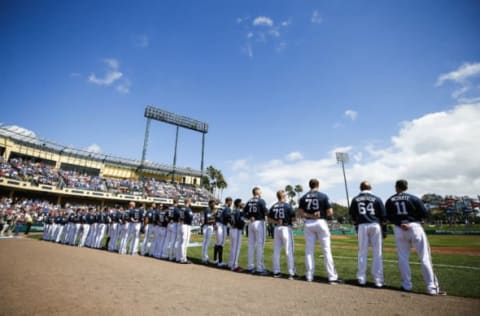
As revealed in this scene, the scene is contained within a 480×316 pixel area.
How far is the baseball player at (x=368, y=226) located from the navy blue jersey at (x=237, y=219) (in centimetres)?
355

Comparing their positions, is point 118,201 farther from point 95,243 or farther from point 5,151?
point 95,243

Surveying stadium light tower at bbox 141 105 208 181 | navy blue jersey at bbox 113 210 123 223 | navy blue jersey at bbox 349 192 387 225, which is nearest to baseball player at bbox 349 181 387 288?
navy blue jersey at bbox 349 192 387 225

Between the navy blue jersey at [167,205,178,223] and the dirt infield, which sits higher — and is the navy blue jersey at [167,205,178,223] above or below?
above

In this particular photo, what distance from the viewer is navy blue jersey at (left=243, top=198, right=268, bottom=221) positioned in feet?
23.9

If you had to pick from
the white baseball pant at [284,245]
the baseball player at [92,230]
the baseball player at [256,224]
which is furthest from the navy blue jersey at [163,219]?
the baseball player at [92,230]

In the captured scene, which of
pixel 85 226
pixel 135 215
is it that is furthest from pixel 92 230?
pixel 135 215

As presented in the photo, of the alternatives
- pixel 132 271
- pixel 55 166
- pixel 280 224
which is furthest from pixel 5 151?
pixel 280 224

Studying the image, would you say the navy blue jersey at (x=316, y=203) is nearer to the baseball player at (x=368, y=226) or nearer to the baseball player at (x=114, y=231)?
the baseball player at (x=368, y=226)

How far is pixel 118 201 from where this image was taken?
1708 inches

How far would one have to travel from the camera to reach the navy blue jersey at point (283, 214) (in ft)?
22.0

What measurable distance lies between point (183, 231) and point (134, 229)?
12.4ft

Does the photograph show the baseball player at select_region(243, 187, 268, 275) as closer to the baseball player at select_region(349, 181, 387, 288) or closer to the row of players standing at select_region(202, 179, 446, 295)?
the row of players standing at select_region(202, 179, 446, 295)

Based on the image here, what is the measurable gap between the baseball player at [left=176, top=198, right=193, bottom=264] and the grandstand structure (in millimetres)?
25022

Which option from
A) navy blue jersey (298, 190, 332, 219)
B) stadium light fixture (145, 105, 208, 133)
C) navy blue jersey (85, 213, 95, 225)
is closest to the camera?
navy blue jersey (298, 190, 332, 219)
